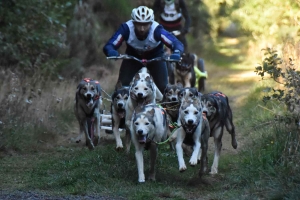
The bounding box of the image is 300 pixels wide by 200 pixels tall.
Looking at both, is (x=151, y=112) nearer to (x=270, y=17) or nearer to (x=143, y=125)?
(x=143, y=125)

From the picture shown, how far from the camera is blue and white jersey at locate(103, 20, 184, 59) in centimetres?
943

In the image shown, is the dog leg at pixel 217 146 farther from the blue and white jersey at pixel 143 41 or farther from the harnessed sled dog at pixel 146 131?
the blue and white jersey at pixel 143 41

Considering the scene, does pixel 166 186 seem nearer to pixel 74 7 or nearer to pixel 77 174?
pixel 77 174

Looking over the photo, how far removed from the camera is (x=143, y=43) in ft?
31.2

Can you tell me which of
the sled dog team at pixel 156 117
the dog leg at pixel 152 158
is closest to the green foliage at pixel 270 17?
the sled dog team at pixel 156 117

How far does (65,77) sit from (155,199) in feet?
29.0

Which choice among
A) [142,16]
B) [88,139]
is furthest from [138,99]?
[88,139]

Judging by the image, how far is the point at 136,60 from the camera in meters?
9.45

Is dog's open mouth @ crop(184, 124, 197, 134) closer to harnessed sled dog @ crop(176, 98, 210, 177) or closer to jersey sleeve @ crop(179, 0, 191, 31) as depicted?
harnessed sled dog @ crop(176, 98, 210, 177)

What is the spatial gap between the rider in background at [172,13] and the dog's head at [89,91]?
208 inches

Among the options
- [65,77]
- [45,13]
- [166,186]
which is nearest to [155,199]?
[166,186]

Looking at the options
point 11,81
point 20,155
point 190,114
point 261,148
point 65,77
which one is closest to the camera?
point 190,114

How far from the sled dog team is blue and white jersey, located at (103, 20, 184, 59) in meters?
0.54

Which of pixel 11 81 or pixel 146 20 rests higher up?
pixel 146 20
